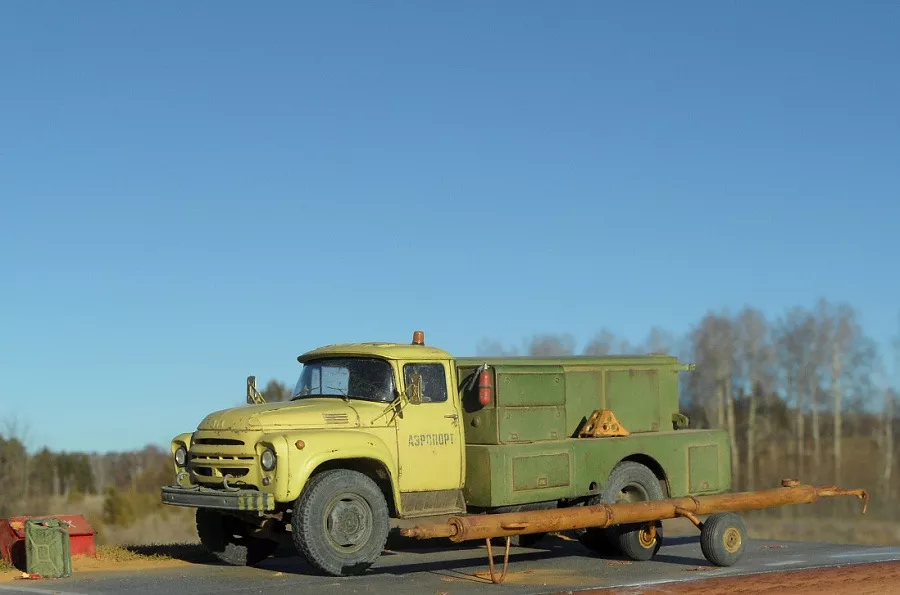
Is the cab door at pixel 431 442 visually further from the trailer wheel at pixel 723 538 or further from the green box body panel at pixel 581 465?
the trailer wheel at pixel 723 538

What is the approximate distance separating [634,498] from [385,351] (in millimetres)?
4216

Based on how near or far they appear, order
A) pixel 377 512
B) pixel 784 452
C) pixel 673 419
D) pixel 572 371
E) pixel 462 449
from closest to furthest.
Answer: pixel 377 512 → pixel 462 449 → pixel 572 371 → pixel 673 419 → pixel 784 452

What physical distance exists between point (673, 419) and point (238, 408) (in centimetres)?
671

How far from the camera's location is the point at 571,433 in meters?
15.4

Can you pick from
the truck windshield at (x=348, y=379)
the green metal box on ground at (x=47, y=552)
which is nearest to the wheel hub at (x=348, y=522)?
the truck windshield at (x=348, y=379)

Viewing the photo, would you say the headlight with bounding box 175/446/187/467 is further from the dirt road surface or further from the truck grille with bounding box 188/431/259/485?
the dirt road surface

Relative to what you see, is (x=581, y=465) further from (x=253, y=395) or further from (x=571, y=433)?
(x=253, y=395)

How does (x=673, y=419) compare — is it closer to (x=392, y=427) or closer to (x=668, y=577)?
(x=668, y=577)

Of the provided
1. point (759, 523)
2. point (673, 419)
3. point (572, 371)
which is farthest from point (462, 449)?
point (759, 523)

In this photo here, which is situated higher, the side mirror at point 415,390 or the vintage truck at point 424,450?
the side mirror at point 415,390

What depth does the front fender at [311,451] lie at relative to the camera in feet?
40.5

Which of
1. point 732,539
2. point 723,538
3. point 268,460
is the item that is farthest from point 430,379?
point 732,539

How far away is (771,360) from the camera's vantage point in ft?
132

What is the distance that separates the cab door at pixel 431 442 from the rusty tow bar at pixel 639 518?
96cm
